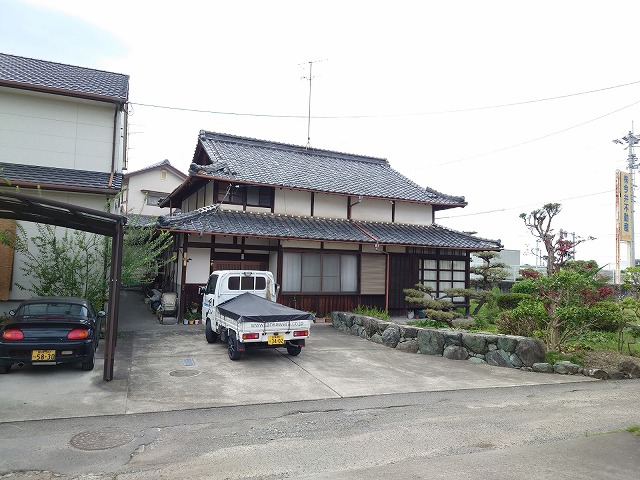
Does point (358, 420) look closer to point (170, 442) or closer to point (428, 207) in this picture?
point (170, 442)

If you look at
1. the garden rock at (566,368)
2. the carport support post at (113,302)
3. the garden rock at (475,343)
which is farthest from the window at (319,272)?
the garden rock at (566,368)

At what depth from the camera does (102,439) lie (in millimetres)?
5160

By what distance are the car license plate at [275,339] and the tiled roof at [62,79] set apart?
377 inches

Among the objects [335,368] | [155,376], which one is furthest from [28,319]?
[335,368]

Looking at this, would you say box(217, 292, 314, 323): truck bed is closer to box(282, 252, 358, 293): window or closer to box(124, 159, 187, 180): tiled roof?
box(282, 252, 358, 293): window

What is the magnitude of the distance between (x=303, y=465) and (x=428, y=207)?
1704cm

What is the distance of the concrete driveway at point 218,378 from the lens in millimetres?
6566

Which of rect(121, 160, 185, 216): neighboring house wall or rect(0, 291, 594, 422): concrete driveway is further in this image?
rect(121, 160, 185, 216): neighboring house wall

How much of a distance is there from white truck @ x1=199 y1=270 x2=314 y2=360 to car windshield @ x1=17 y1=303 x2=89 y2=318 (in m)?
2.96

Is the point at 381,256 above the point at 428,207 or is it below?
below

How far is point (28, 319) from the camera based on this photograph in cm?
769

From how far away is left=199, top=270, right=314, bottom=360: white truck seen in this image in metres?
8.91

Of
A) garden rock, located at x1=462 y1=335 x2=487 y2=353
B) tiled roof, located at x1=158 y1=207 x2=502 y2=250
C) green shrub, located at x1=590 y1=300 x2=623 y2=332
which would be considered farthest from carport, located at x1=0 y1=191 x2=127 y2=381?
green shrub, located at x1=590 y1=300 x2=623 y2=332

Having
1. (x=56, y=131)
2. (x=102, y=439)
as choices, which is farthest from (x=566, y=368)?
(x=56, y=131)
